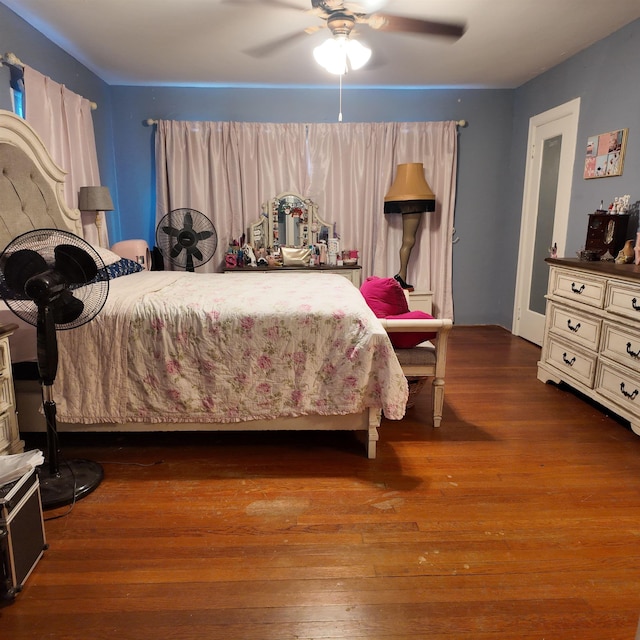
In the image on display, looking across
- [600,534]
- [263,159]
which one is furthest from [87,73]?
[600,534]

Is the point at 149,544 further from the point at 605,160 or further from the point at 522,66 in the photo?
the point at 522,66

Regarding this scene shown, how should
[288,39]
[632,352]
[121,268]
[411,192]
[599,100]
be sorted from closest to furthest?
[632,352] → [121,268] → [288,39] → [599,100] → [411,192]

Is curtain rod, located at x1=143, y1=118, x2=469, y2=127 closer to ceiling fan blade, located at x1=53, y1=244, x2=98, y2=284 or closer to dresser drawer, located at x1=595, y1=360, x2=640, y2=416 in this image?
dresser drawer, located at x1=595, y1=360, x2=640, y2=416

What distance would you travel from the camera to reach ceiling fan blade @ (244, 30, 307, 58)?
134 inches

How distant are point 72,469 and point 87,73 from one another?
356 centimetres

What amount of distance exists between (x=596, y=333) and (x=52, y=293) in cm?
290

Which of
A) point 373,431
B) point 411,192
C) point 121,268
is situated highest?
point 411,192

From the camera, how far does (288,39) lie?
11.3 feet

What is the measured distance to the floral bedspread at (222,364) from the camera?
2244mm

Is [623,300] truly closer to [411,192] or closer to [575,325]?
[575,325]

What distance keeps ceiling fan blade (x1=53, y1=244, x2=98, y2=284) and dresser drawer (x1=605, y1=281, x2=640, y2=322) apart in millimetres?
2684

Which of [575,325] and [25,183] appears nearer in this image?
[25,183]

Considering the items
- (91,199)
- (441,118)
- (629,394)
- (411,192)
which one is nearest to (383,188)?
(411,192)

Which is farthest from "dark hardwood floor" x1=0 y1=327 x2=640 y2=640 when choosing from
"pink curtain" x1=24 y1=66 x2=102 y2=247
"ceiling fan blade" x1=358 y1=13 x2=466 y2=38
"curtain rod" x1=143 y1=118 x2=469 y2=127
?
"curtain rod" x1=143 y1=118 x2=469 y2=127
